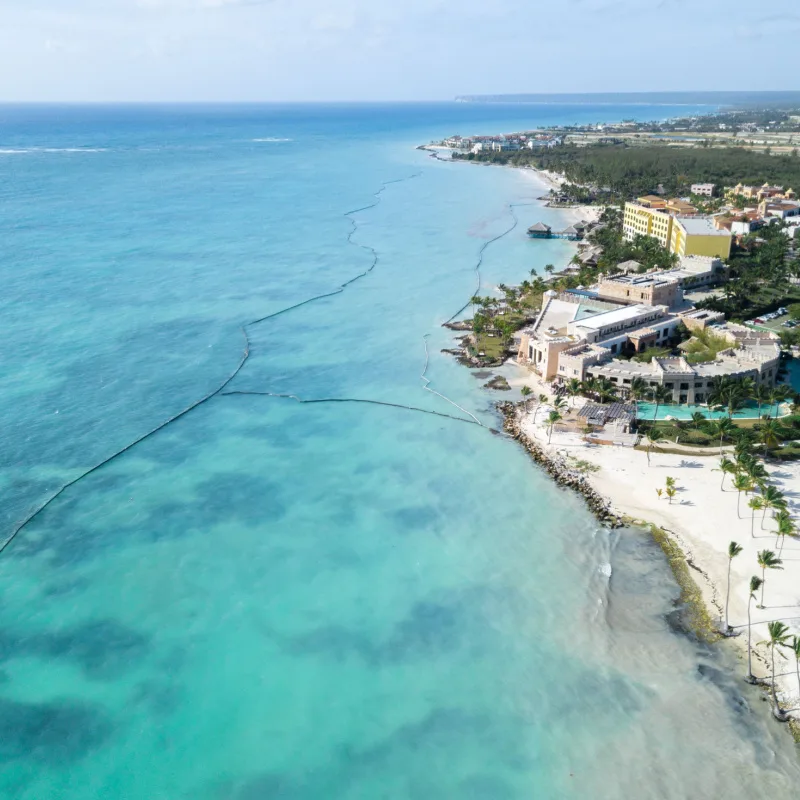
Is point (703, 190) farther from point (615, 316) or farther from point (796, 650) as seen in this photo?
point (796, 650)

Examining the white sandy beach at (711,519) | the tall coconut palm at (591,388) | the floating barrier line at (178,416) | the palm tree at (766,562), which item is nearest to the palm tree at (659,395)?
the tall coconut palm at (591,388)

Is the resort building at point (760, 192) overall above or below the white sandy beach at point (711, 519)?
above

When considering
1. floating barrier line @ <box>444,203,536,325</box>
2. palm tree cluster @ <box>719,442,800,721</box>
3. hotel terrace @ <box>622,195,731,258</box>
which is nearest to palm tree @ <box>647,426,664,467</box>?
palm tree cluster @ <box>719,442,800,721</box>

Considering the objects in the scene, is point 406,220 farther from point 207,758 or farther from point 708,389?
point 207,758

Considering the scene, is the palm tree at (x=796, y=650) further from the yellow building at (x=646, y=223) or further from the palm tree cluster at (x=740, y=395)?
the yellow building at (x=646, y=223)

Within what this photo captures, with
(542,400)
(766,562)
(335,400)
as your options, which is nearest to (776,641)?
(766,562)

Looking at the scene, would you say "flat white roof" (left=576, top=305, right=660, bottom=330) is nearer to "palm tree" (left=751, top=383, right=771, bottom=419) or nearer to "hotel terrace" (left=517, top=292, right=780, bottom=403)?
"hotel terrace" (left=517, top=292, right=780, bottom=403)
